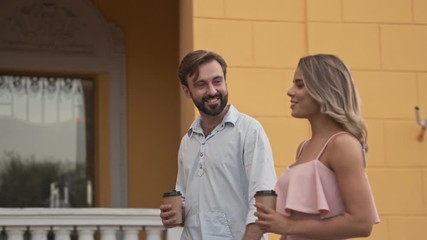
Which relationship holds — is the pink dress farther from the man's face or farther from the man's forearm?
the man's face

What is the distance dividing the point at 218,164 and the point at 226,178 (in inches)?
2.5

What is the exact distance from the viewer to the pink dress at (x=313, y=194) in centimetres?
272

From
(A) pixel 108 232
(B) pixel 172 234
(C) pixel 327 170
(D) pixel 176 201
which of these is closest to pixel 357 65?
(B) pixel 172 234

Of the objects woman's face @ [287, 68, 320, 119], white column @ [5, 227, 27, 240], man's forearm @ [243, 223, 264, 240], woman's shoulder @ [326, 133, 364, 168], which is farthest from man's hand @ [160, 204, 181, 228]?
white column @ [5, 227, 27, 240]

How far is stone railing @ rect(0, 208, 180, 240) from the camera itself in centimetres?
569

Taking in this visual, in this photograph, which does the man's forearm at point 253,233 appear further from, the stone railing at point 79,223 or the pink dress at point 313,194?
the stone railing at point 79,223

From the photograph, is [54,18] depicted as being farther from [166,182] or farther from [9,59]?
[166,182]

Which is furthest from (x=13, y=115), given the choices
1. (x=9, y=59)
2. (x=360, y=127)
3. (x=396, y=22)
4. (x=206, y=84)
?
(x=360, y=127)

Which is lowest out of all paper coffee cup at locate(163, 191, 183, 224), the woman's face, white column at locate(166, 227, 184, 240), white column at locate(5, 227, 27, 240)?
white column at locate(166, 227, 184, 240)

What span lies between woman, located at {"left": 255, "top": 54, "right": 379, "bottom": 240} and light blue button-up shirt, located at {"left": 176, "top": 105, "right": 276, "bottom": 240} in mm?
453

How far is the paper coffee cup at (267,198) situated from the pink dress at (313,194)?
16 centimetres

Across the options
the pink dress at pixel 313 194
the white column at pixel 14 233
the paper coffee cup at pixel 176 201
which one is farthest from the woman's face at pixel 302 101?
the white column at pixel 14 233

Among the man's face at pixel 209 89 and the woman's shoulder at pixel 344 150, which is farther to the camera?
the man's face at pixel 209 89

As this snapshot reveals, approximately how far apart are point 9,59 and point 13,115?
61 centimetres
